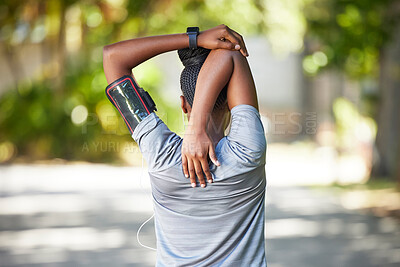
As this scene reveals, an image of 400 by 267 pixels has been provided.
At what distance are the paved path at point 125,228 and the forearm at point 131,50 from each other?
4.31 meters

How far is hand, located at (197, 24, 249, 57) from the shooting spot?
1741 millimetres

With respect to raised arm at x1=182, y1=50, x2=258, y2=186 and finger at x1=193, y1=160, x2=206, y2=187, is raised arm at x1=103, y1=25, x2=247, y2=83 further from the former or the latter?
finger at x1=193, y1=160, x2=206, y2=187

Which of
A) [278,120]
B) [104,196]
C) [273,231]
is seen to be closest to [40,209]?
[104,196]

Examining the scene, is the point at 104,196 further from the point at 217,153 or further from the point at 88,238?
the point at 217,153

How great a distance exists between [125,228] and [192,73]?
19.6 feet

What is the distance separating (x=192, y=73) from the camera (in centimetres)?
183

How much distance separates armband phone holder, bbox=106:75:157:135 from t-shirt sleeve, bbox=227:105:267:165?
29cm

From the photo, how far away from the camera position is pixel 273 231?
24.1 feet

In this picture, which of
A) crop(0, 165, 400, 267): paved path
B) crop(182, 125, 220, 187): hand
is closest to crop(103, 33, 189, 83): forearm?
crop(182, 125, 220, 187): hand

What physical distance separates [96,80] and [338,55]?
313 inches

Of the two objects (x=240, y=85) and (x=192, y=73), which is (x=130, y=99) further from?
(x=240, y=85)

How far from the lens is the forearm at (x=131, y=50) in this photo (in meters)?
1.80

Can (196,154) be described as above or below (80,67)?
below

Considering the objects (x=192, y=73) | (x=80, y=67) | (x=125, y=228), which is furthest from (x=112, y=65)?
(x=80, y=67)
